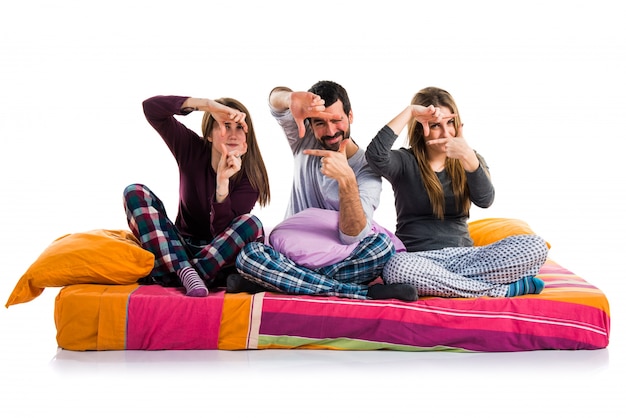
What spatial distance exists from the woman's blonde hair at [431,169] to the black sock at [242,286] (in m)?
0.97

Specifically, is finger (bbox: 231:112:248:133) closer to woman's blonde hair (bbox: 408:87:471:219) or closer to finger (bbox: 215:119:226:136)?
finger (bbox: 215:119:226:136)

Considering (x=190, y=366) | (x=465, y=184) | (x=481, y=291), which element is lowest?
(x=190, y=366)

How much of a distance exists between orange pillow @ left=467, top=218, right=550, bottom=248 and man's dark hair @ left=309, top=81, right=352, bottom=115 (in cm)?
101

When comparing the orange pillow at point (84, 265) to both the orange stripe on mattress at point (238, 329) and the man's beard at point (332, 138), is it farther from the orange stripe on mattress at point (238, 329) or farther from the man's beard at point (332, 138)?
the man's beard at point (332, 138)

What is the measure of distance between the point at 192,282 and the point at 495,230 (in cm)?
170

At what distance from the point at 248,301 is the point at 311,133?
105cm

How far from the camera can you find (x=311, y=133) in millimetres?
4164

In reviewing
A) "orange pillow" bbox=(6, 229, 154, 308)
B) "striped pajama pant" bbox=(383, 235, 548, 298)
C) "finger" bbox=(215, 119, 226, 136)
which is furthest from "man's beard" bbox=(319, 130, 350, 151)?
"orange pillow" bbox=(6, 229, 154, 308)

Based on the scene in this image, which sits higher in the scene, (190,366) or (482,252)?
(482,252)

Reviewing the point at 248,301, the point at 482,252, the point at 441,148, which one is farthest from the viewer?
the point at 441,148

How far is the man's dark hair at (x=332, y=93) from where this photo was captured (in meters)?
3.99

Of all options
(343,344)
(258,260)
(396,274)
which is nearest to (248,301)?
(258,260)

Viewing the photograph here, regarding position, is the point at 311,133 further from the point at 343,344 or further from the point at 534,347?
the point at 534,347

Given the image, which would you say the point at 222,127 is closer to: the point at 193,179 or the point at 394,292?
the point at 193,179
